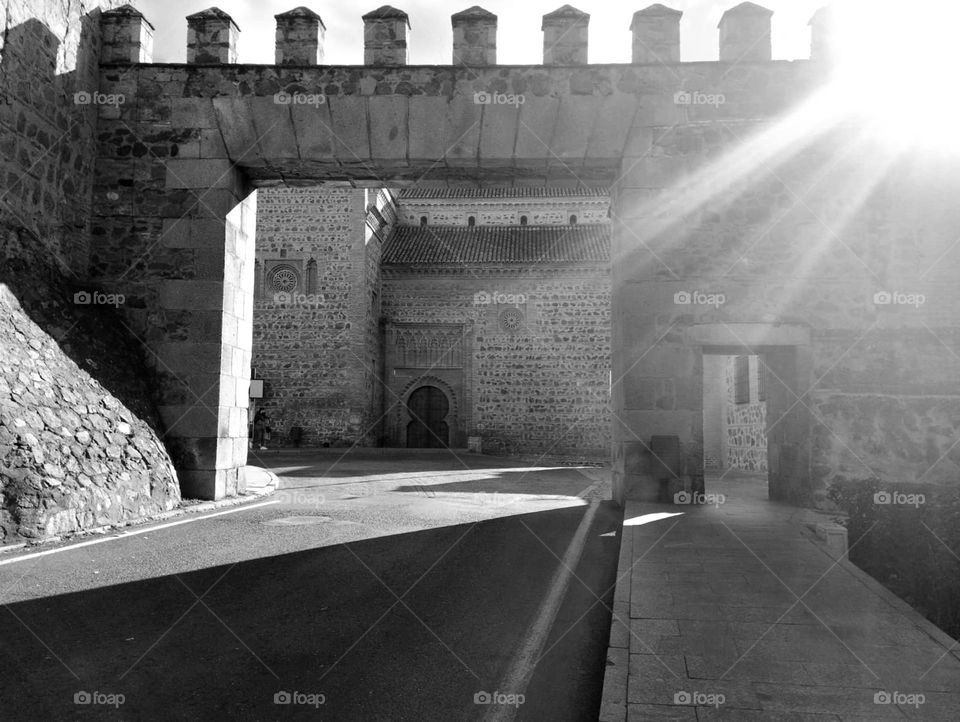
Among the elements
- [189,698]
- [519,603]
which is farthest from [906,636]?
[189,698]

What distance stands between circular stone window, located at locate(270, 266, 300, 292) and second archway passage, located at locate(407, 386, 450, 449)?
6.45 m

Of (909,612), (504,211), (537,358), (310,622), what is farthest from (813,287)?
(504,211)

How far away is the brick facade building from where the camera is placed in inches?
1056

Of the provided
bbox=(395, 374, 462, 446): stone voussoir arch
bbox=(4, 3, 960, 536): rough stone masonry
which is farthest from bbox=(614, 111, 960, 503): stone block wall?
bbox=(395, 374, 462, 446): stone voussoir arch

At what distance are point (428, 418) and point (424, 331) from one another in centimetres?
354

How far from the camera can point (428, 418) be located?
29.5 meters

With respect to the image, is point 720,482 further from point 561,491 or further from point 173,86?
point 173,86

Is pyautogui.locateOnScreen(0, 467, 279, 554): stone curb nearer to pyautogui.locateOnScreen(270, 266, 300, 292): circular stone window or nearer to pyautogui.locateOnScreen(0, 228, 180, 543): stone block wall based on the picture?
pyautogui.locateOnScreen(0, 228, 180, 543): stone block wall

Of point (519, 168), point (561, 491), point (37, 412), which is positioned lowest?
point (561, 491)

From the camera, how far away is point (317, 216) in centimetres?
2741

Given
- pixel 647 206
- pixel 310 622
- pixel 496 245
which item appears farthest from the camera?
pixel 496 245

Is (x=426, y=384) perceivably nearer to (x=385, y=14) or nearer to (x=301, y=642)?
(x=385, y=14)

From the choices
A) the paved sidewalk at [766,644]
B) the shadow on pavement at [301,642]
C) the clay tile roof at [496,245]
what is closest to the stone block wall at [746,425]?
the paved sidewalk at [766,644]

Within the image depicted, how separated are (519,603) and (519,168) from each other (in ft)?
21.1
